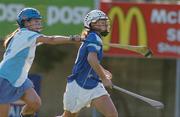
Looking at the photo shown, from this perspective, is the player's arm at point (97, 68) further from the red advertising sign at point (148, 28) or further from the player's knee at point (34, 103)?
the red advertising sign at point (148, 28)

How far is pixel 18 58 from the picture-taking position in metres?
9.77

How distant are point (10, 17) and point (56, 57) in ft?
11.9

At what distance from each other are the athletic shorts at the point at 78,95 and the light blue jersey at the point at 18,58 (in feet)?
1.96

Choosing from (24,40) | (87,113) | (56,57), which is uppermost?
(24,40)

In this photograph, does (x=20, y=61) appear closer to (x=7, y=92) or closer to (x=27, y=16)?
(x=7, y=92)

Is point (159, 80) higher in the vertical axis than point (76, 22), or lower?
lower

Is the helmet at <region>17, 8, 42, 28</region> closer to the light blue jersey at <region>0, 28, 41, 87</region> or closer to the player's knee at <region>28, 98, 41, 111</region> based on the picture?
the light blue jersey at <region>0, 28, 41, 87</region>

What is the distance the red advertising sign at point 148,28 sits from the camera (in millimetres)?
12969

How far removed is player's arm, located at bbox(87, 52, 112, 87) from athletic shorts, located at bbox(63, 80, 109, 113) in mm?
222

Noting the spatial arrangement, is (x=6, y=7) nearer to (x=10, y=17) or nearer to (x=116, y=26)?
(x=10, y=17)

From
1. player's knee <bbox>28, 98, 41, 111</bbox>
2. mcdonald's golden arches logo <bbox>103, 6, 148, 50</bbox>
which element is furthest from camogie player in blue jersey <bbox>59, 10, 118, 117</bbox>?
mcdonald's golden arches logo <bbox>103, 6, 148, 50</bbox>

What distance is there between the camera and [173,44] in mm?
13047

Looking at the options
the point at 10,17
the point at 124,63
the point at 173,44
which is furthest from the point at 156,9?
the point at 124,63

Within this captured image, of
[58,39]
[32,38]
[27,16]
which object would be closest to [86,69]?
[58,39]
